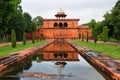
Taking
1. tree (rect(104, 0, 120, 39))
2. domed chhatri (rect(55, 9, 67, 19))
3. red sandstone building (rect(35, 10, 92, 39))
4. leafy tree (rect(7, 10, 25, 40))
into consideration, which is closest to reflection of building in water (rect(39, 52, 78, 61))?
tree (rect(104, 0, 120, 39))

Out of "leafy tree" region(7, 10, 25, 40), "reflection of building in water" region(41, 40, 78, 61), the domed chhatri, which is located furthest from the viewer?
the domed chhatri

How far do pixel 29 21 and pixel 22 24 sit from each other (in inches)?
361

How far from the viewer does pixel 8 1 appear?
1898 centimetres

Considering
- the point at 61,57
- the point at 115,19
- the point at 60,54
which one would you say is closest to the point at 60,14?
the point at 115,19

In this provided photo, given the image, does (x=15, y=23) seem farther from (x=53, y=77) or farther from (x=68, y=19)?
(x=53, y=77)

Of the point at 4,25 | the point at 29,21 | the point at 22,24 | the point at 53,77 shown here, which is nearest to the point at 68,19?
the point at 29,21

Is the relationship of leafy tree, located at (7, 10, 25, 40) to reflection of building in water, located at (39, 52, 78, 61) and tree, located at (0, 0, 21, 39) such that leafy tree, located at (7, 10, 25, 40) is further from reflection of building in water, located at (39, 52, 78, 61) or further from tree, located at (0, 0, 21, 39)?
reflection of building in water, located at (39, 52, 78, 61)

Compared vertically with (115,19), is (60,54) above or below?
below

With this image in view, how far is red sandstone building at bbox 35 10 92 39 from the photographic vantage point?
57.8m

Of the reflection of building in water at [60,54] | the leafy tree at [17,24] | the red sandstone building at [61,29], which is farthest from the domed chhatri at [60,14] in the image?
the reflection of building in water at [60,54]

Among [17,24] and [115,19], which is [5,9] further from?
[17,24]

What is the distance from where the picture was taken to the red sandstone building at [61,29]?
57844 mm

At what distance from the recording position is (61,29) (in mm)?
Answer: 57812

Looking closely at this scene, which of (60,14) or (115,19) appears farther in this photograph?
(60,14)
